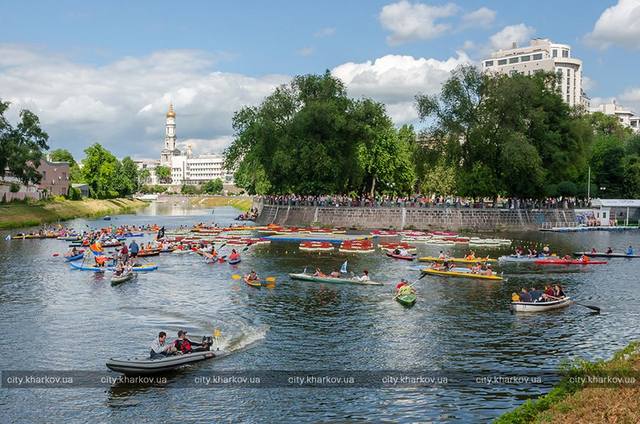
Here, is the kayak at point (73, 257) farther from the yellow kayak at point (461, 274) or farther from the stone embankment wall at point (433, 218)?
the stone embankment wall at point (433, 218)

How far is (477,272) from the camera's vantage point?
50188mm

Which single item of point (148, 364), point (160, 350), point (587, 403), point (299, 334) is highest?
point (587, 403)

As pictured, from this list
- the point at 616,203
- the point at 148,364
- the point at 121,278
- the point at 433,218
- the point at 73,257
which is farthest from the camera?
the point at 616,203

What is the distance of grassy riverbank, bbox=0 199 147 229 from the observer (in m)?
98.7

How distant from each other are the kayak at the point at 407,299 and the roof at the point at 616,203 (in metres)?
77.4

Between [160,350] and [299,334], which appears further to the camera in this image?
[299,334]

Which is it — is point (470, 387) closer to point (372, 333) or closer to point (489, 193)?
point (372, 333)

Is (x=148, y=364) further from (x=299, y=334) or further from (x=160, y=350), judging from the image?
(x=299, y=334)

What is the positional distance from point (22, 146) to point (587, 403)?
342ft

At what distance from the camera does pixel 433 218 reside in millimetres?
94625

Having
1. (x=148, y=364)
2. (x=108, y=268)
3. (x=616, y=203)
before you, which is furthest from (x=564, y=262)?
(x=616, y=203)

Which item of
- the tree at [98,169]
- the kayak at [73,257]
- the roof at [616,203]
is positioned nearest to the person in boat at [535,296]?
the kayak at [73,257]

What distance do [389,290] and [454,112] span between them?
56798 millimetres

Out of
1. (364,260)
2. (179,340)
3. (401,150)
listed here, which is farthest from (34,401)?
(401,150)
